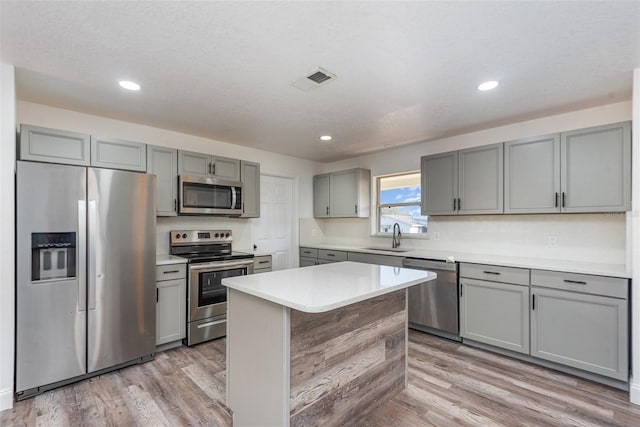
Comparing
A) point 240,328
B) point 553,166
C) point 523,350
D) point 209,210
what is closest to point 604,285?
point 523,350

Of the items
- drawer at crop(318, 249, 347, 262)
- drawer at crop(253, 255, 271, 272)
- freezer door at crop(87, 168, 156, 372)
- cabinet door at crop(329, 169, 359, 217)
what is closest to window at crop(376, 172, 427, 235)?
cabinet door at crop(329, 169, 359, 217)

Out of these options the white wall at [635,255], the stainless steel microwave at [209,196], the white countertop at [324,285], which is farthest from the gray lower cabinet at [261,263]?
the white wall at [635,255]

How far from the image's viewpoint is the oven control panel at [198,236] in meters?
3.61

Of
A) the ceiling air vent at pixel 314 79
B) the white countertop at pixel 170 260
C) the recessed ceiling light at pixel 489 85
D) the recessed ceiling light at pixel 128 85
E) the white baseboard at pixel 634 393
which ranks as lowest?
the white baseboard at pixel 634 393

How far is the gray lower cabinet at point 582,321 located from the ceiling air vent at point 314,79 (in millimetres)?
2531

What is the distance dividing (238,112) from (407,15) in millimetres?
1931

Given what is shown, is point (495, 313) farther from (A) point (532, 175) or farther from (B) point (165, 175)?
(B) point (165, 175)

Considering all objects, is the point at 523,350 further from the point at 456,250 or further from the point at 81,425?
the point at 81,425

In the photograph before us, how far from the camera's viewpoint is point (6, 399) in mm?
2127

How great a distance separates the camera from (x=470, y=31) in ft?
5.70

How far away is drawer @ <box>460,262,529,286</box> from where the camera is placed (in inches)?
111

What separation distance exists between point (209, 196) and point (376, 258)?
2261 mm

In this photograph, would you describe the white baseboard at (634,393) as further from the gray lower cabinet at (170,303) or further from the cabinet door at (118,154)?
the cabinet door at (118,154)

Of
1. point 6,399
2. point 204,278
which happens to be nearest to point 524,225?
point 204,278
